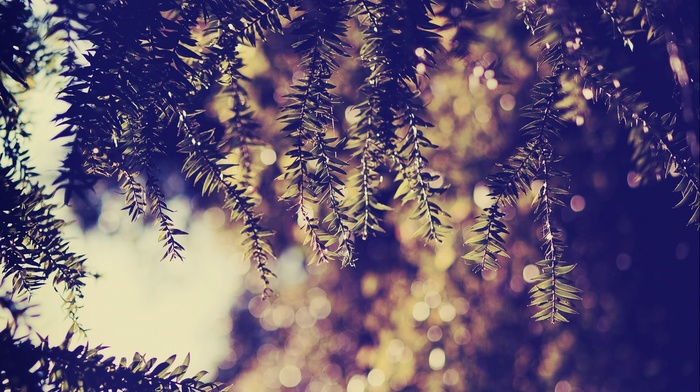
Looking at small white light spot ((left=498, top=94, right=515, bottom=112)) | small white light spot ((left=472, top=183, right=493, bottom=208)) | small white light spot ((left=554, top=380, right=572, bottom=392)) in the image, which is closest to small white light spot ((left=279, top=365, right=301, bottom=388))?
small white light spot ((left=554, top=380, right=572, bottom=392))

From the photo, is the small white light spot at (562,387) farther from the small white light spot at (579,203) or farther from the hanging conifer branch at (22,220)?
the hanging conifer branch at (22,220)

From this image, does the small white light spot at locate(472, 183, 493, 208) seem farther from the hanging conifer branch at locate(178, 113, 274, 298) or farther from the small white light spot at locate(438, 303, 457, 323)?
the hanging conifer branch at locate(178, 113, 274, 298)

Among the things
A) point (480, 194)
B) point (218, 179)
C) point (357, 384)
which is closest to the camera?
point (218, 179)

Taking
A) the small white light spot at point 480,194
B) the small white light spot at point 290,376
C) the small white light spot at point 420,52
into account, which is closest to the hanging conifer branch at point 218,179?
the small white light spot at point 420,52

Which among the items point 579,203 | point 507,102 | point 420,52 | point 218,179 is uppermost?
point 420,52

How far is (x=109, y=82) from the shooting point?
49 cm

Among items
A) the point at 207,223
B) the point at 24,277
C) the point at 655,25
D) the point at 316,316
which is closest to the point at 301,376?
the point at 316,316

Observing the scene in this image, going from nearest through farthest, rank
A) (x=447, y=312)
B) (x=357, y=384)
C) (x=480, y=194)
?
1. (x=480, y=194)
2. (x=447, y=312)
3. (x=357, y=384)

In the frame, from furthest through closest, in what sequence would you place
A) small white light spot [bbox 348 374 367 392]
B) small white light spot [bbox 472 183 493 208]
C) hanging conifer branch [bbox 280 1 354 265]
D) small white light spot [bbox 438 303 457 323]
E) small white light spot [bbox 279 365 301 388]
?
small white light spot [bbox 279 365 301 388] → small white light spot [bbox 348 374 367 392] → small white light spot [bbox 438 303 457 323] → small white light spot [bbox 472 183 493 208] → hanging conifer branch [bbox 280 1 354 265]

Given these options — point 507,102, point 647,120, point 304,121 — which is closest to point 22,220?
point 304,121

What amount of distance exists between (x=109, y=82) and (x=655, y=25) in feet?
1.81

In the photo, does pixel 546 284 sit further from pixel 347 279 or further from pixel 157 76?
pixel 347 279

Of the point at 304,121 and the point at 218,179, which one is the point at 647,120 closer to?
the point at 304,121

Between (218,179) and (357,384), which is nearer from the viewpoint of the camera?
(218,179)
